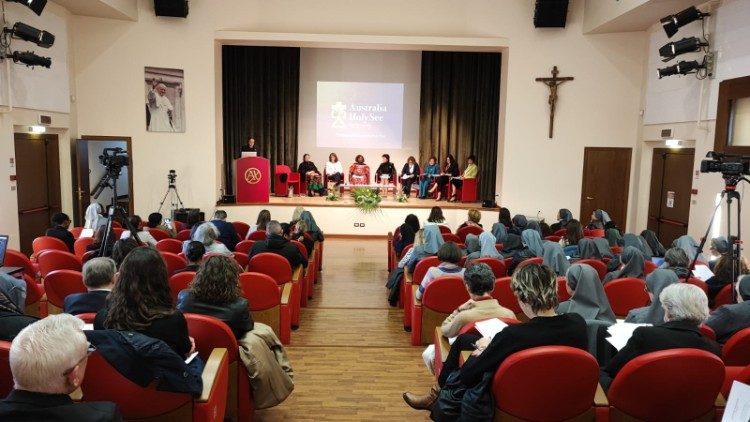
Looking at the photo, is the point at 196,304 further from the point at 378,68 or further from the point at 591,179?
the point at 378,68

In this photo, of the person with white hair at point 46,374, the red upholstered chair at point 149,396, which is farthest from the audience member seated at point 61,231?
the person with white hair at point 46,374

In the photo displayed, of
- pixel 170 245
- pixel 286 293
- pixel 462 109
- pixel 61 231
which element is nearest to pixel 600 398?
pixel 286 293

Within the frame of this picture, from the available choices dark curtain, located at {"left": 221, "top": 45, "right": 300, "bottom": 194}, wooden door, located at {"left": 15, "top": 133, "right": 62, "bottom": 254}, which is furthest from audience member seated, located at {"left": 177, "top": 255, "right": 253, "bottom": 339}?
dark curtain, located at {"left": 221, "top": 45, "right": 300, "bottom": 194}

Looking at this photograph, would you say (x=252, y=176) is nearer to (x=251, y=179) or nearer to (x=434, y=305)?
(x=251, y=179)

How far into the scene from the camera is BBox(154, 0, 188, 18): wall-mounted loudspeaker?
32.3ft

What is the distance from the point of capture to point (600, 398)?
8.00 feet

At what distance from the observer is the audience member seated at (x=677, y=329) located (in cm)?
238

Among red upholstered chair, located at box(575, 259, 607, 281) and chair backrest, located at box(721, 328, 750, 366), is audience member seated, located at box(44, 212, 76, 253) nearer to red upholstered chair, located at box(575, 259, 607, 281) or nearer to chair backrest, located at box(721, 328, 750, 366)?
red upholstered chair, located at box(575, 259, 607, 281)

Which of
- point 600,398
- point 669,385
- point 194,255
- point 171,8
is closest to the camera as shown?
point 669,385

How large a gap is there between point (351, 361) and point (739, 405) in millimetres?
2965

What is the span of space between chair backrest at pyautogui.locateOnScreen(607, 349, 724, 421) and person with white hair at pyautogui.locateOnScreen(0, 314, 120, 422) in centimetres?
201

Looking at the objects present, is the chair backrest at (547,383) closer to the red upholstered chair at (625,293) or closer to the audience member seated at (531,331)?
the audience member seated at (531,331)

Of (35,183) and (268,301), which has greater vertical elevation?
(35,183)

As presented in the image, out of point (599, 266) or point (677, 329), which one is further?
point (599, 266)
